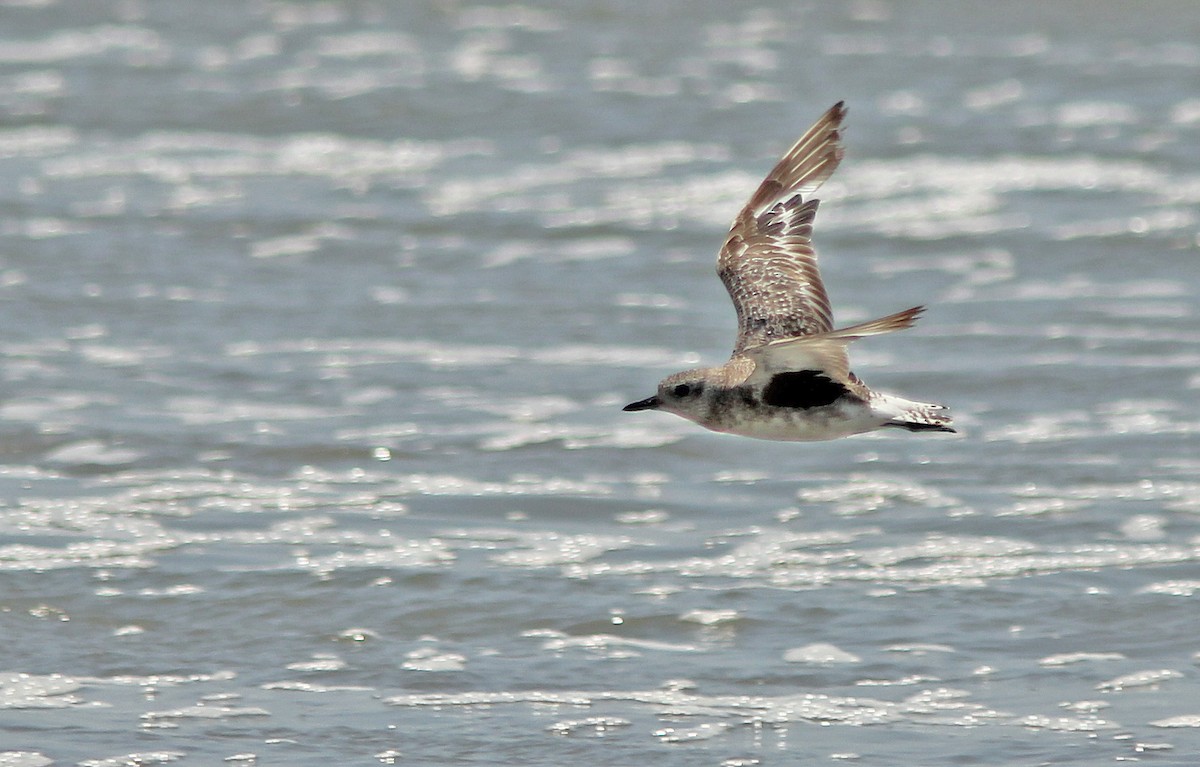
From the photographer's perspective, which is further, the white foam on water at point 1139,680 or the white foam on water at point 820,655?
the white foam on water at point 820,655

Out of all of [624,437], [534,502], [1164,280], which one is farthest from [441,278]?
[1164,280]

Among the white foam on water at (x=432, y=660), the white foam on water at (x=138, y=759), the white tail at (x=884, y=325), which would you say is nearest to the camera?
the white tail at (x=884, y=325)

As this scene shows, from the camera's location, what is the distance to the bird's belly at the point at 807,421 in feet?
21.7

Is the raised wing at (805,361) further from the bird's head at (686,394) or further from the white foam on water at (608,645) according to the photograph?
the white foam on water at (608,645)

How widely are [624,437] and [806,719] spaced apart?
3.22 meters

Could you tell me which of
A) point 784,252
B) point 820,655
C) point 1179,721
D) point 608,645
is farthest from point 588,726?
point 784,252

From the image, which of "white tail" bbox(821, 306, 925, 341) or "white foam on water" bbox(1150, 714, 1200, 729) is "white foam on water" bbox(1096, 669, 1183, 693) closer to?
"white foam on water" bbox(1150, 714, 1200, 729)

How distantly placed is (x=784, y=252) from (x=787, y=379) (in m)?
1.58

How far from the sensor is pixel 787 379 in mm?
6641

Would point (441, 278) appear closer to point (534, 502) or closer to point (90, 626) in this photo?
point (534, 502)

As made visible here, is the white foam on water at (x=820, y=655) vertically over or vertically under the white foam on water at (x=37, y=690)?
under

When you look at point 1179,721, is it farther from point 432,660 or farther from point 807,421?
point 432,660

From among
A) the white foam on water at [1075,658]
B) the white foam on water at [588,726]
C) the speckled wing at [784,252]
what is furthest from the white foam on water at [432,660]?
the white foam on water at [1075,658]

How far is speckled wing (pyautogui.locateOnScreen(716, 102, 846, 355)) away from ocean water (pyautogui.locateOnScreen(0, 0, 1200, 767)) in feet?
3.89
